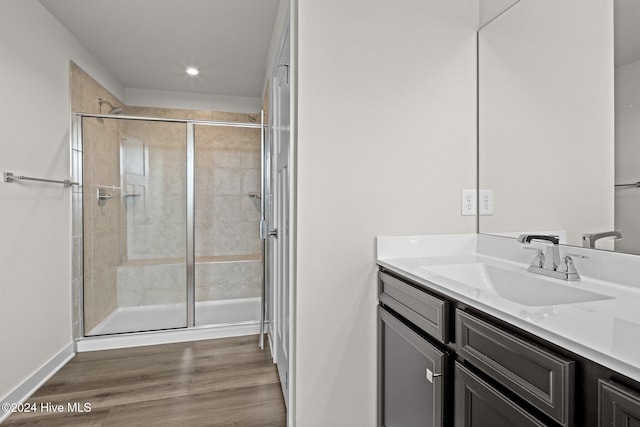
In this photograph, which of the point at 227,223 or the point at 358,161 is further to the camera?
the point at 227,223

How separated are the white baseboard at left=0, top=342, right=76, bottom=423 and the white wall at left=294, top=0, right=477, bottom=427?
5.37ft

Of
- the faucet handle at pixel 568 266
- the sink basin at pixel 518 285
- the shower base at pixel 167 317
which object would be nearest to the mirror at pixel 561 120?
the faucet handle at pixel 568 266

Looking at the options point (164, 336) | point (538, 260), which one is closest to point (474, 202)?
point (538, 260)

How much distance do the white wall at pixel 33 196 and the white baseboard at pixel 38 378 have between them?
0.11 feet

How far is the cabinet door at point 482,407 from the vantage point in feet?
2.38

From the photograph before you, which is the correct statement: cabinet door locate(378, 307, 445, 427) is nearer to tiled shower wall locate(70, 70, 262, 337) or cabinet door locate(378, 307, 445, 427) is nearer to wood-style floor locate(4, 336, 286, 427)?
wood-style floor locate(4, 336, 286, 427)

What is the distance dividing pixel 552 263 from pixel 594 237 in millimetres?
165

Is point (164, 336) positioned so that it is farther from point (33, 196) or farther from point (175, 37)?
point (175, 37)

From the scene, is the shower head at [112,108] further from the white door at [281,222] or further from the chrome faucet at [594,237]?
the chrome faucet at [594,237]

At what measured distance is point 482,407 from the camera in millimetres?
835

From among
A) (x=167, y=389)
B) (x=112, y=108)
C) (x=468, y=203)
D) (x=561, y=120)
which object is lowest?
(x=167, y=389)

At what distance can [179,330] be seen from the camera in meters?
2.71

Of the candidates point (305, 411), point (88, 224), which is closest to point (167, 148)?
point (88, 224)

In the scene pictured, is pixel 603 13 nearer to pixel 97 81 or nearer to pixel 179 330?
pixel 179 330
